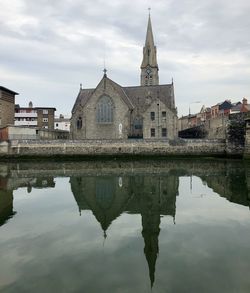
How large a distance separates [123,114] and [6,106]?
19512 millimetres

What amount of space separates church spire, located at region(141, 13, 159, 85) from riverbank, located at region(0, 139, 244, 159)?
32.8 metres

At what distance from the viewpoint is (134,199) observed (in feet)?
60.6

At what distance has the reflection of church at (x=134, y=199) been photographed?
1278 centimetres

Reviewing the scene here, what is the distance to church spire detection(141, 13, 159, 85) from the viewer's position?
7550cm

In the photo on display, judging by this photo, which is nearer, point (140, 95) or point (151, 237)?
point (151, 237)

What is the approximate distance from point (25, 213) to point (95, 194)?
18.3ft

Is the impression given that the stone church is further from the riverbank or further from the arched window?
the riverbank

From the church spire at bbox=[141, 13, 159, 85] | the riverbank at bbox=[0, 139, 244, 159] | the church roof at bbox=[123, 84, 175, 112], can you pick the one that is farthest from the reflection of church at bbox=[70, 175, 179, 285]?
the church spire at bbox=[141, 13, 159, 85]

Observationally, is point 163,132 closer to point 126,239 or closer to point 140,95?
point 140,95

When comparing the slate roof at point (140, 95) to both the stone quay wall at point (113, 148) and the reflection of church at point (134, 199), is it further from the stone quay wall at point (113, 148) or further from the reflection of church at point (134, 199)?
the reflection of church at point (134, 199)

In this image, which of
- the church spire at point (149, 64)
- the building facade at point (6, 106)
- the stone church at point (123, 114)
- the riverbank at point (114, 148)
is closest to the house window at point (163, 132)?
the stone church at point (123, 114)

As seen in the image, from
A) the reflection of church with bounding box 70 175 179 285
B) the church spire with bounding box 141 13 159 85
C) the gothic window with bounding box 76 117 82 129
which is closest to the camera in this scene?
the reflection of church with bounding box 70 175 179 285

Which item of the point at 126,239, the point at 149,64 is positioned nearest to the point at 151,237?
the point at 126,239

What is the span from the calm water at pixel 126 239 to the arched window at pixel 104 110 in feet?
118
